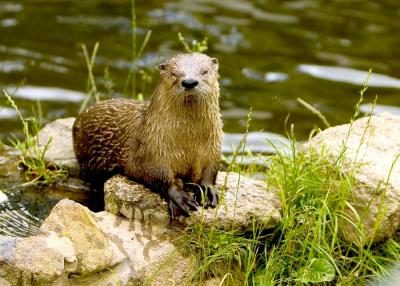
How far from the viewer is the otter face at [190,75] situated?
3.65 metres

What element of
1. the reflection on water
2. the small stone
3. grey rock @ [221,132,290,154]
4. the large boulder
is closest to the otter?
the small stone

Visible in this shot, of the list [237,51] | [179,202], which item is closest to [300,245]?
[179,202]

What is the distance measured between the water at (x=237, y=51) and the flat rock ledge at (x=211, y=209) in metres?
2.37

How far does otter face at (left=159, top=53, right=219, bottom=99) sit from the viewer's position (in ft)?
12.0

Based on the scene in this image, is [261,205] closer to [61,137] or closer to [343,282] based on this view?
[343,282]

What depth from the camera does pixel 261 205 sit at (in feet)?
12.7

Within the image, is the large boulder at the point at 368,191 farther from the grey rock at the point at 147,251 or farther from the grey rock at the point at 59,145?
the grey rock at the point at 59,145

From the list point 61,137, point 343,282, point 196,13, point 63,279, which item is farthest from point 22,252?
point 196,13

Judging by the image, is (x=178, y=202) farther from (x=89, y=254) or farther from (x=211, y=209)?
(x=89, y=254)

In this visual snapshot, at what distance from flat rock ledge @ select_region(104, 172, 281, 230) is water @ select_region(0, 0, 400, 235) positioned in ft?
7.77

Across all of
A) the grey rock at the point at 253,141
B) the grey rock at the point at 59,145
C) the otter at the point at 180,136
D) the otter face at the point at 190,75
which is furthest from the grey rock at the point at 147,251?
the grey rock at the point at 253,141

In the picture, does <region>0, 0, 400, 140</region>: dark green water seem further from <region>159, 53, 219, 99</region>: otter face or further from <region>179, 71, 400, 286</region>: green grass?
<region>159, 53, 219, 99</region>: otter face

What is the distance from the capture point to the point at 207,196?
12.6 ft

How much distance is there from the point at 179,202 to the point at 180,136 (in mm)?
300
